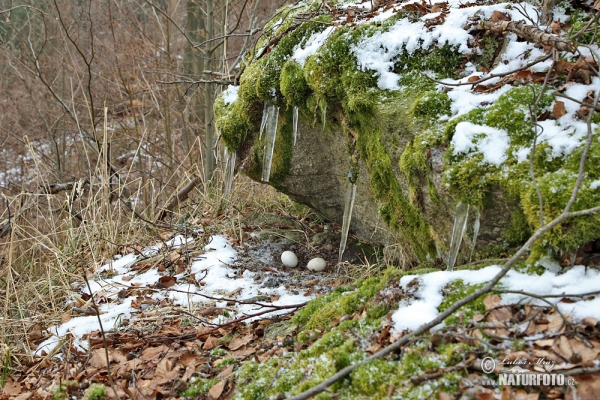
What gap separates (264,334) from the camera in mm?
2748

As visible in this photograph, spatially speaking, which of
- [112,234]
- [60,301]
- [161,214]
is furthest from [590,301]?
[161,214]

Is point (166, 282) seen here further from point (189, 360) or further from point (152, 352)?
point (189, 360)

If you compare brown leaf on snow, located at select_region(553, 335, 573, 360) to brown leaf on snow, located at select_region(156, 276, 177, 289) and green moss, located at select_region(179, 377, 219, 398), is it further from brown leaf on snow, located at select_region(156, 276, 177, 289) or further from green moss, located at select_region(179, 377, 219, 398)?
brown leaf on snow, located at select_region(156, 276, 177, 289)

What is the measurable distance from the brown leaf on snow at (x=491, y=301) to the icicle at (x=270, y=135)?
2213 mm

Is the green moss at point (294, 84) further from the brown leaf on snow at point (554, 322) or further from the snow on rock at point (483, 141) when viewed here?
the brown leaf on snow at point (554, 322)

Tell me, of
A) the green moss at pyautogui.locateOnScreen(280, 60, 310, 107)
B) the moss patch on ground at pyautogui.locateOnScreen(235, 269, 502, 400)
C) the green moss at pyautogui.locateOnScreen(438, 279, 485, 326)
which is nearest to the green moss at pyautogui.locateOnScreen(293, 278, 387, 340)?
the moss patch on ground at pyautogui.locateOnScreen(235, 269, 502, 400)

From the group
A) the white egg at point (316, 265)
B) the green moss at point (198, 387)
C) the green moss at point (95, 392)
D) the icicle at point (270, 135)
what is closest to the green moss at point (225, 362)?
the green moss at point (198, 387)

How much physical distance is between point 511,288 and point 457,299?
218 mm

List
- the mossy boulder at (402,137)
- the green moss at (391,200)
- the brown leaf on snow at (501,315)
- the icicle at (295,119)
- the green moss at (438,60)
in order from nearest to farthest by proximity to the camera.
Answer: the brown leaf on snow at (501,315) → the mossy boulder at (402,137) → the green moss at (438,60) → the green moss at (391,200) → the icicle at (295,119)

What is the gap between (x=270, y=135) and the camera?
3.74 meters

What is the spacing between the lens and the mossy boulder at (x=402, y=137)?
2195 mm

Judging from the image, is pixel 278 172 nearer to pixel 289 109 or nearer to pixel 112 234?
pixel 289 109

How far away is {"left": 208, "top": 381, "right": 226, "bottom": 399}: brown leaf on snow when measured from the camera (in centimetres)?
221

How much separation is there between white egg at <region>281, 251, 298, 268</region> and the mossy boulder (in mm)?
493
